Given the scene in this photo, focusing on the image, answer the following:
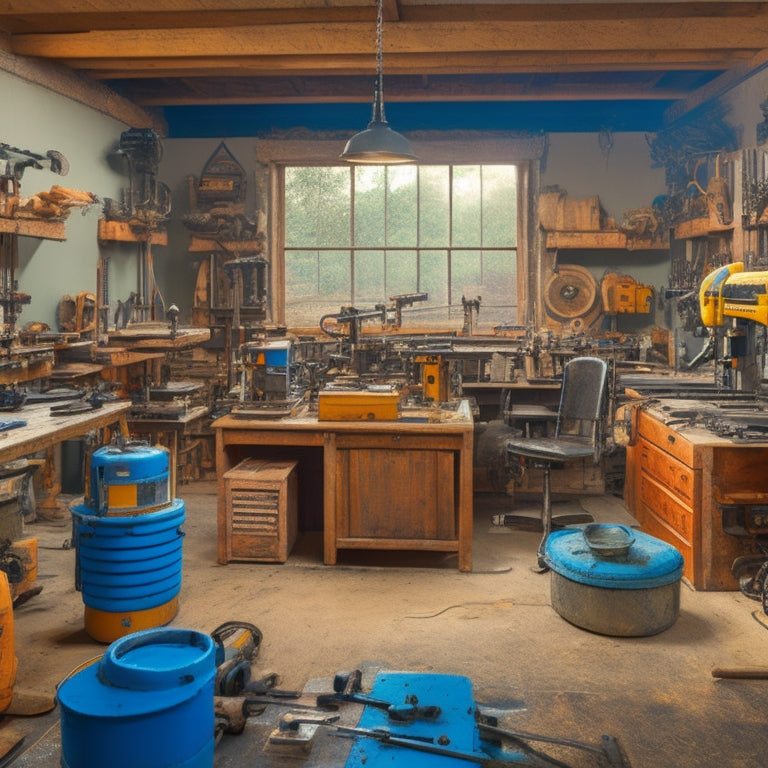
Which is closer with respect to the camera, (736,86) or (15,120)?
(15,120)

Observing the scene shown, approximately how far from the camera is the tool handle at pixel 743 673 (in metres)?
3.21

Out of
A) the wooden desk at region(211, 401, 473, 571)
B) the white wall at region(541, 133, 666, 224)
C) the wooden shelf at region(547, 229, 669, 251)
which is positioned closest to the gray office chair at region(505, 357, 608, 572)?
the wooden desk at region(211, 401, 473, 571)

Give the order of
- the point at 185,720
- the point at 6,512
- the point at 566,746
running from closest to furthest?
the point at 185,720
the point at 566,746
the point at 6,512

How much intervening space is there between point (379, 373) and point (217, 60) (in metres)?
2.59

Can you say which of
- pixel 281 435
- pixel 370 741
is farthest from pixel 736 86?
pixel 370 741

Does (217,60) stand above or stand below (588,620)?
above

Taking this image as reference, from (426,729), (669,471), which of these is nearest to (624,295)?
(669,471)

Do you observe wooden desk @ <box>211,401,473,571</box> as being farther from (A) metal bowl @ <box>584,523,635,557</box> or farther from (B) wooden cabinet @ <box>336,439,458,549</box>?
(A) metal bowl @ <box>584,523,635,557</box>

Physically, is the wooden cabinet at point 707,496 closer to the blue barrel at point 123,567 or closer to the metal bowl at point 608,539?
→ the metal bowl at point 608,539

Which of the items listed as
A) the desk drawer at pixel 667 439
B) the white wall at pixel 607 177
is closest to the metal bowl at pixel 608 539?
the desk drawer at pixel 667 439

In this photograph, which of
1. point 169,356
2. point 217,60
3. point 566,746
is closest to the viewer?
point 566,746

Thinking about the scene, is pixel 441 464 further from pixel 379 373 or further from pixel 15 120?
pixel 15 120

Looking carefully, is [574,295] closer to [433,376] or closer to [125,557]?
[433,376]

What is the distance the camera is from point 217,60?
593 cm
